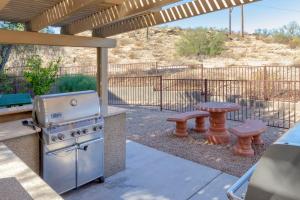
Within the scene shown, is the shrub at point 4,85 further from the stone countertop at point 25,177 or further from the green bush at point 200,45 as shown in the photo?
the green bush at point 200,45

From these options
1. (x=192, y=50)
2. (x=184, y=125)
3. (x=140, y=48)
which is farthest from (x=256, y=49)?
(x=184, y=125)

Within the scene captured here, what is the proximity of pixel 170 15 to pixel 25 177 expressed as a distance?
2457 mm

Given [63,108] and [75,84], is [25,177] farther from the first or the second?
[75,84]

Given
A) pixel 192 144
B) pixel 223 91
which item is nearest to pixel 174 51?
pixel 223 91

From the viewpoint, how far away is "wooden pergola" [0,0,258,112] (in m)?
2.88

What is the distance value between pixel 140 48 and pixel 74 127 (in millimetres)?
20421

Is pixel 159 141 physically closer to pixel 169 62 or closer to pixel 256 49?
pixel 169 62

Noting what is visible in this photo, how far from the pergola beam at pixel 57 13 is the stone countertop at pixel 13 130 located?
1254 mm

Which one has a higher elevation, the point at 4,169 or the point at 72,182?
the point at 4,169

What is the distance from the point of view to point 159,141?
5.40m

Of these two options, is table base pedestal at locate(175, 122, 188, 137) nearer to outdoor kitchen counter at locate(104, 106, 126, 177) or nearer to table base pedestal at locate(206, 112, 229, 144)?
table base pedestal at locate(206, 112, 229, 144)

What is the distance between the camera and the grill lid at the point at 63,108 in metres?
2.81

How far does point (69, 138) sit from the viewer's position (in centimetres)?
300

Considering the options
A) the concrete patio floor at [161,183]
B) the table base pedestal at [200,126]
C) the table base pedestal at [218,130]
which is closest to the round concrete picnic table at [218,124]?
the table base pedestal at [218,130]
